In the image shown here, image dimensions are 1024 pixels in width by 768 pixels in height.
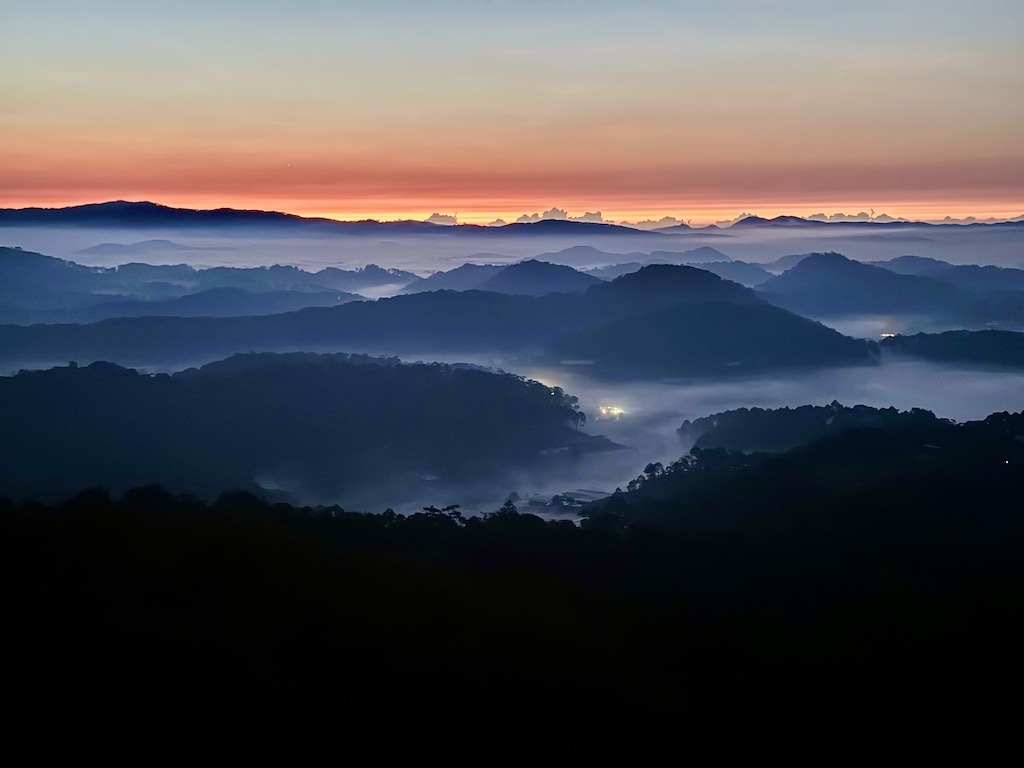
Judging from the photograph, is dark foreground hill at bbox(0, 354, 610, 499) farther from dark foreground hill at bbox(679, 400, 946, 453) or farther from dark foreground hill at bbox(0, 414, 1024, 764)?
dark foreground hill at bbox(0, 414, 1024, 764)

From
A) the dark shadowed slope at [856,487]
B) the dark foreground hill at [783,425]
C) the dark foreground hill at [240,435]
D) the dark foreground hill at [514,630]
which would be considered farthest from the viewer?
the dark foreground hill at [783,425]

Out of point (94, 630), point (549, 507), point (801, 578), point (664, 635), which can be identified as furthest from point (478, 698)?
point (549, 507)

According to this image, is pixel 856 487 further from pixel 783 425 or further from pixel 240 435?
pixel 240 435

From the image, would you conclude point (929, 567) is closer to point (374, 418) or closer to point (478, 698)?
point (478, 698)

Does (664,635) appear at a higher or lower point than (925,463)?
lower

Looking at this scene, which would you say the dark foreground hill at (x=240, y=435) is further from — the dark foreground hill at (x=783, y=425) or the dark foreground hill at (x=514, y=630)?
the dark foreground hill at (x=514, y=630)

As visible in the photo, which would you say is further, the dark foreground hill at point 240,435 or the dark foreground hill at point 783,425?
the dark foreground hill at point 783,425

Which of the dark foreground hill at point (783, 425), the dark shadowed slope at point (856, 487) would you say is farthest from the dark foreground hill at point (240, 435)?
the dark shadowed slope at point (856, 487)
